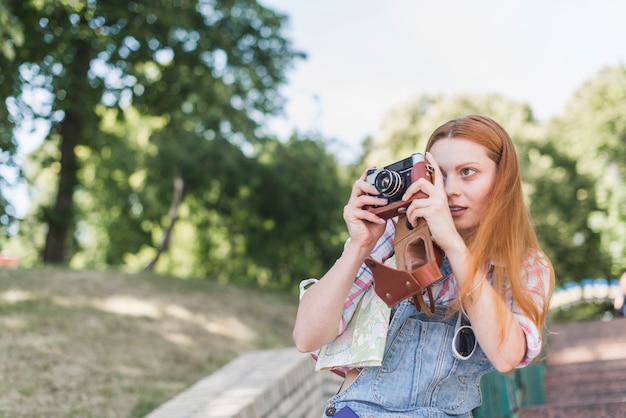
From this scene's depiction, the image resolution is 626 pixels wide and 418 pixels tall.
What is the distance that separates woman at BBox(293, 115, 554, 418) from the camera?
1861 millimetres

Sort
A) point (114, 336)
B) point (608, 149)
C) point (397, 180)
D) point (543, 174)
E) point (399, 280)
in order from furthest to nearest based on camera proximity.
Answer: point (543, 174) < point (608, 149) < point (114, 336) < point (397, 180) < point (399, 280)

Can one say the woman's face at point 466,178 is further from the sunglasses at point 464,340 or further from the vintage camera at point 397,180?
the sunglasses at point 464,340

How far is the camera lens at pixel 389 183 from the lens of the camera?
1936 millimetres

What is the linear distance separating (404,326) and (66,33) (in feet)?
36.0

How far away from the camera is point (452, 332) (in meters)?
2.01

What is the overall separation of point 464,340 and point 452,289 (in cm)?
14

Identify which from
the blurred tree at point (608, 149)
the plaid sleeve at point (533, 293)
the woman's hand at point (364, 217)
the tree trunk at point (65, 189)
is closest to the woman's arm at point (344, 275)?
the woman's hand at point (364, 217)

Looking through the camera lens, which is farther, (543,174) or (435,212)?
(543,174)

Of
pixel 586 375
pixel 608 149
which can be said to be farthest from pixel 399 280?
pixel 608 149

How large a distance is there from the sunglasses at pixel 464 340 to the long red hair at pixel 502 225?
0.14 meters

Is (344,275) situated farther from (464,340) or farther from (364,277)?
(464,340)

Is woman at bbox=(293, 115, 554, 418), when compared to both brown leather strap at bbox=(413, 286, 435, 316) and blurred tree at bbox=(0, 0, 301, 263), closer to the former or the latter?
brown leather strap at bbox=(413, 286, 435, 316)

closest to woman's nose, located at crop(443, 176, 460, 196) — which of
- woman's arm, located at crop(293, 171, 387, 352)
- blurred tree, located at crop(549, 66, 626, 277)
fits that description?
woman's arm, located at crop(293, 171, 387, 352)

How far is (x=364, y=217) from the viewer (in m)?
1.99
